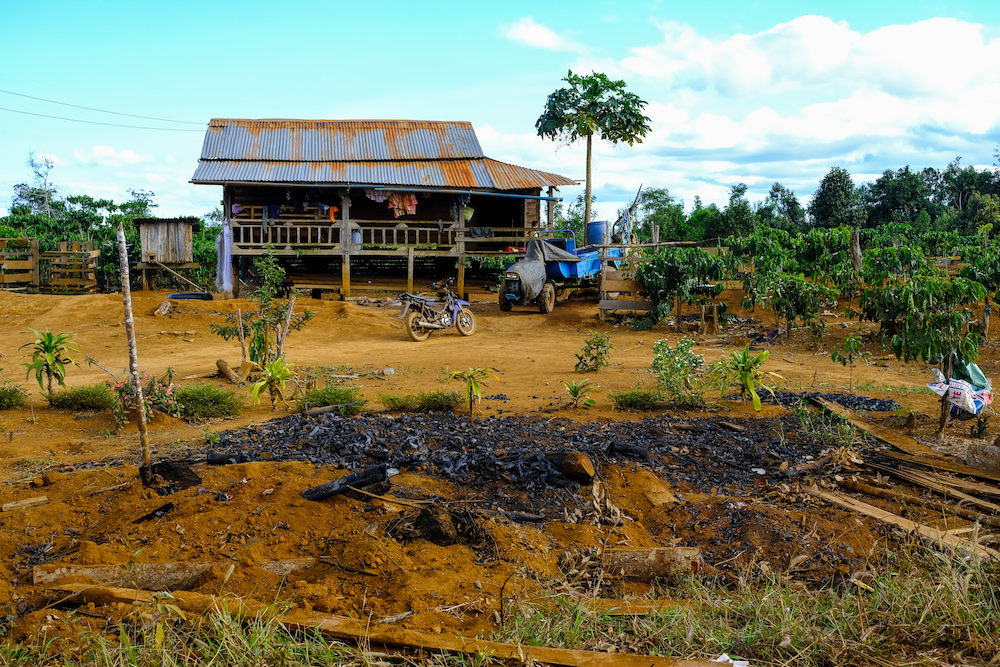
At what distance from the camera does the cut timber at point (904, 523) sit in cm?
434

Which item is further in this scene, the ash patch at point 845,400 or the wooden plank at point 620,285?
the wooden plank at point 620,285

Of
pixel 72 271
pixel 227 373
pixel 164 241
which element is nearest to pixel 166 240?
pixel 164 241

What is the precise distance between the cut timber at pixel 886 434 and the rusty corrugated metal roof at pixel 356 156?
1381cm

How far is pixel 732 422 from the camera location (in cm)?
736

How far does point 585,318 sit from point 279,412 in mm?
9848

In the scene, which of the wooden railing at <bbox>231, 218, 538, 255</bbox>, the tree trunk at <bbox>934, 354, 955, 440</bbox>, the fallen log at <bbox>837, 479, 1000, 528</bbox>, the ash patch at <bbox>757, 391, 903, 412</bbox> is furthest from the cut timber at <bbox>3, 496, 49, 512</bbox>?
the wooden railing at <bbox>231, 218, 538, 255</bbox>

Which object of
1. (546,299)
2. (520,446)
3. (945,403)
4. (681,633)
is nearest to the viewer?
(681,633)

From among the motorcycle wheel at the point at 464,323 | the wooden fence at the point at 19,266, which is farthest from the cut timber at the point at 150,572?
the wooden fence at the point at 19,266

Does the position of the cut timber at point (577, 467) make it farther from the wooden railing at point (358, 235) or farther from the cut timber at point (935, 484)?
the wooden railing at point (358, 235)

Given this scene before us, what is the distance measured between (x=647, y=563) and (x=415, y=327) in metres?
10.1

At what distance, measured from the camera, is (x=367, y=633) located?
3.37 meters

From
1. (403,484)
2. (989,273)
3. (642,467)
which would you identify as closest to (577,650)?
(403,484)

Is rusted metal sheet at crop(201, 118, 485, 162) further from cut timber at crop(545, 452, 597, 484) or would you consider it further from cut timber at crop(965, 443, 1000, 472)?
cut timber at crop(965, 443, 1000, 472)

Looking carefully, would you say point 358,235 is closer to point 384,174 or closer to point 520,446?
point 384,174
